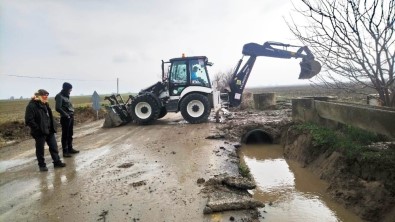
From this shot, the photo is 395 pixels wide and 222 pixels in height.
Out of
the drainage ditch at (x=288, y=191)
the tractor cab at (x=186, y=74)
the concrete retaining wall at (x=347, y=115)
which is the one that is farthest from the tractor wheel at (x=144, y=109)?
the concrete retaining wall at (x=347, y=115)

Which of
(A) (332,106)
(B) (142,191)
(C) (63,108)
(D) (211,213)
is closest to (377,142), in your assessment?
(A) (332,106)

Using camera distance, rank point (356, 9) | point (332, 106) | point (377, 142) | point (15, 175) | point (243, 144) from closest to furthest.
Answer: point (356, 9) → point (377, 142) → point (15, 175) → point (332, 106) → point (243, 144)

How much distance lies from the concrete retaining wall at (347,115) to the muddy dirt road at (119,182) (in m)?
2.43

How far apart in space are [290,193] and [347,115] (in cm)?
202

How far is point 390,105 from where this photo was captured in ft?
20.0

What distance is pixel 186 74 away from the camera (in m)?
14.0

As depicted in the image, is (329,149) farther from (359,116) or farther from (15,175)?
(15,175)

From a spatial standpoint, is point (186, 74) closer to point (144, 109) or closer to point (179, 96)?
point (179, 96)

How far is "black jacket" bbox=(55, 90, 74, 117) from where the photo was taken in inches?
329

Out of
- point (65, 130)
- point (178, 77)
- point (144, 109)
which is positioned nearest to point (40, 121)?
point (65, 130)

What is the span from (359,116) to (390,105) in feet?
1.81

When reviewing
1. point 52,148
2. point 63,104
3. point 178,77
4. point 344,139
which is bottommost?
point 52,148

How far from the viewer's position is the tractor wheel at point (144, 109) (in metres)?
14.0

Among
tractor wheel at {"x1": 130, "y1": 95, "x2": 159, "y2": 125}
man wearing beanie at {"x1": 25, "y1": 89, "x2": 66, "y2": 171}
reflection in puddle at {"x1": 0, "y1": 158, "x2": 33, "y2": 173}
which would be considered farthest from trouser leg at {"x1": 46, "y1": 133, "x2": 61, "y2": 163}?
tractor wheel at {"x1": 130, "y1": 95, "x2": 159, "y2": 125}
